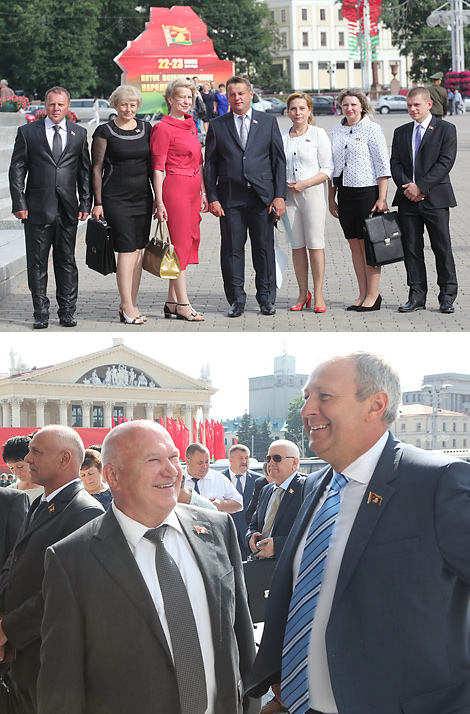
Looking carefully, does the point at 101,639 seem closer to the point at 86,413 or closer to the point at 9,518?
the point at 9,518

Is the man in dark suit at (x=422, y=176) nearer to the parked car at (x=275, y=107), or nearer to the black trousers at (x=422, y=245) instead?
the black trousers at (x=422, y=245)

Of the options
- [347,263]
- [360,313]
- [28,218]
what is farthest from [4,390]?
[347,263]

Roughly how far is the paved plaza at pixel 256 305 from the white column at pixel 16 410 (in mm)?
1486

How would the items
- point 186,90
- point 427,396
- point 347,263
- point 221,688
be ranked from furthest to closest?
1. point 347,263
2. point 186,90
3. point 427,396
4. point 221,688

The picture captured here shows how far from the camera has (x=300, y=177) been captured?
336 inches

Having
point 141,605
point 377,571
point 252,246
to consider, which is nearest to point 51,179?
point 252,246

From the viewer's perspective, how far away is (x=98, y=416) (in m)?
6.78

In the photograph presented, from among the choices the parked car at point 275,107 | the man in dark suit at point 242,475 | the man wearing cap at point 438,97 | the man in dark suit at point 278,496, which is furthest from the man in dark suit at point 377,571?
the parked car at point 275,107

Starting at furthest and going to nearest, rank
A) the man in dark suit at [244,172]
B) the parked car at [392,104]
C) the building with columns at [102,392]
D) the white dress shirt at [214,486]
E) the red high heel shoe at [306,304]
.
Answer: the parked car at [392,104] < the red high heel shoe at [306,304] < the man in dark suit at [244,172] < the white dress shirt at [214,486] < the building with columns at [102,392]

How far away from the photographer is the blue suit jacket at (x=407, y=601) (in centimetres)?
274

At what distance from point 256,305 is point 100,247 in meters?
1.83

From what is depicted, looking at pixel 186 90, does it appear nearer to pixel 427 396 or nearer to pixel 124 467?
pixel 427 396

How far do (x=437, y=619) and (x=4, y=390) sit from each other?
4.13 metres

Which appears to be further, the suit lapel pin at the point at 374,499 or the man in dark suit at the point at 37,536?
the man in dark suit at the point at 37,536
